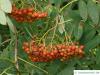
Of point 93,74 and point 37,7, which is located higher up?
point 37,7

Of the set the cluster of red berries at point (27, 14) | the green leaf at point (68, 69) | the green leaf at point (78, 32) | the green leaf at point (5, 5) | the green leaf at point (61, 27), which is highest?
the green leaf at point (5, 5)

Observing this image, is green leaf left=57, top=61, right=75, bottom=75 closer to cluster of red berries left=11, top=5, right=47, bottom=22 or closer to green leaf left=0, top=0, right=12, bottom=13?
cluster of red berries left=11, top=5, right=47, bottom=22

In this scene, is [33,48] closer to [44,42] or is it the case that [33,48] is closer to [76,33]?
[44,42]

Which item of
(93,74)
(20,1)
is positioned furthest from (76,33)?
(93,74)

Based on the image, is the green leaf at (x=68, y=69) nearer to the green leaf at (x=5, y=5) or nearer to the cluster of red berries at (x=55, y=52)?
the cluster of red berries at (x=55, y=52)

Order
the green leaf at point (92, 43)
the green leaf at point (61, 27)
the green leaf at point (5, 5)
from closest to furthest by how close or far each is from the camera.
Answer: the green leaf at point (5, 5) < the green leaf at point (61, 27) < the green leaf at point (92, 43)

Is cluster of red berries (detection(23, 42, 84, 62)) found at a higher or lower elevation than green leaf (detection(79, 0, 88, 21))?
lower

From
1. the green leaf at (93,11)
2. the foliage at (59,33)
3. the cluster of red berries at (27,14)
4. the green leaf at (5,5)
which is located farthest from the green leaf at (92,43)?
the green leaf at (5,5)

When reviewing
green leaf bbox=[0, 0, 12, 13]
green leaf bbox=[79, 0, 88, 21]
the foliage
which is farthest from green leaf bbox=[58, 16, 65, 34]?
green leaf bbox=[0, 0, 12, 13]
